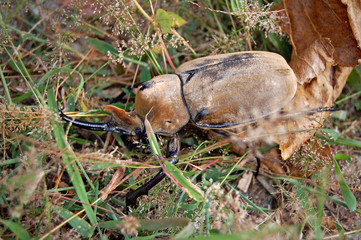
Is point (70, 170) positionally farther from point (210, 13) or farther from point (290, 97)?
point (210, 13)

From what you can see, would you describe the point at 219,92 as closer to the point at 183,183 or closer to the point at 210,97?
the point at 210,97

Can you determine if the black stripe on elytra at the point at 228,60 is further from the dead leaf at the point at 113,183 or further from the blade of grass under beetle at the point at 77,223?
the blade of grass under beetle at the point at 77,223

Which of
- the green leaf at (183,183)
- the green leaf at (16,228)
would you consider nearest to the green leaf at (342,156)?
the green leaf at (183,183)

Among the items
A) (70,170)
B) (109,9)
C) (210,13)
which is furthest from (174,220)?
(210,13)

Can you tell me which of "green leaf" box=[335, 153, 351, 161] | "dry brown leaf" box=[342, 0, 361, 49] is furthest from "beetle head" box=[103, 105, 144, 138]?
"dry brown leaf" box=[342, 0, 361, 49]

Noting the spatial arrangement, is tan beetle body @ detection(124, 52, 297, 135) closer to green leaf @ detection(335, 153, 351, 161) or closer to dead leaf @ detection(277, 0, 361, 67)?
dead leaf @ detection(277, 0, 361, 67)
